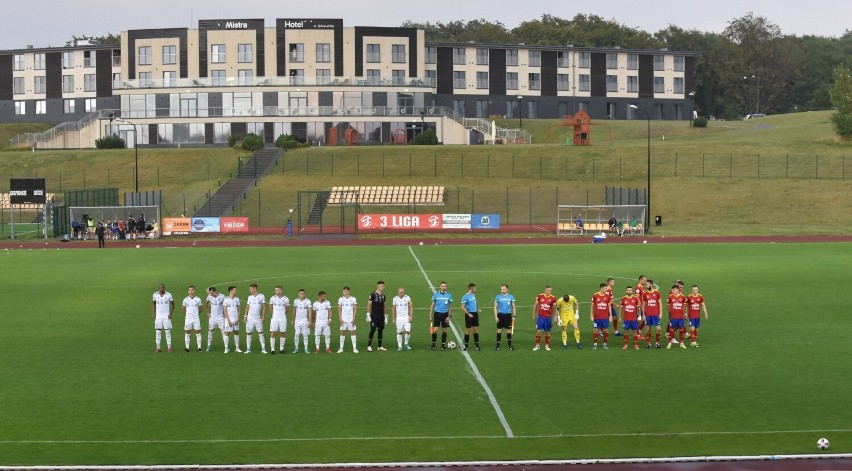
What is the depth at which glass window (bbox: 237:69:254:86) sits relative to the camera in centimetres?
12494

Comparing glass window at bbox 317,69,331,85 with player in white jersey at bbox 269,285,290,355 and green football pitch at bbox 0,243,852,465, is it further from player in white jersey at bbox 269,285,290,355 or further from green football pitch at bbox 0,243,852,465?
player in white jersey at bbox 269,285,290,355

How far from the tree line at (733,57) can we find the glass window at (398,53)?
55681mm

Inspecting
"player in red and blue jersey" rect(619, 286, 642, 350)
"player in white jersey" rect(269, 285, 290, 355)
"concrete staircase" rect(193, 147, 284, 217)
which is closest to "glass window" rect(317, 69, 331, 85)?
"concrete staircase" rect(193, 147, 284, 217)

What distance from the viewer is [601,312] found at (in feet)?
106

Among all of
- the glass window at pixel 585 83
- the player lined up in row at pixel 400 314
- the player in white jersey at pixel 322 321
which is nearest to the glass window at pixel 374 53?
the glass window at pixel 585 83

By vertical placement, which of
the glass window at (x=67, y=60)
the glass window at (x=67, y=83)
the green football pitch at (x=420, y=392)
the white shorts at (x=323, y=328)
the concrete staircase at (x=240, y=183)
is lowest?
the green football pitch at (x=420, y=392)

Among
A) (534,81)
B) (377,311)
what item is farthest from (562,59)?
(377,311)

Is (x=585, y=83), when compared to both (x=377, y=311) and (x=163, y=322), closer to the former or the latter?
(x=377, y=311)

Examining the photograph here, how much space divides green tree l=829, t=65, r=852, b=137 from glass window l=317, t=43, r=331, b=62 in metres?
56.0

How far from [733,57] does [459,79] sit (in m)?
61.4

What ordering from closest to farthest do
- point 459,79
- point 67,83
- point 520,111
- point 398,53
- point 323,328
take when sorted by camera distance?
1. point 323,328
2. point 398,53
3. point 67,83
4. point 459,79
5. point 520,111

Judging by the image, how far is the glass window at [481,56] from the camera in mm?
141000

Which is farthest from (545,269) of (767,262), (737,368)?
(737,368)

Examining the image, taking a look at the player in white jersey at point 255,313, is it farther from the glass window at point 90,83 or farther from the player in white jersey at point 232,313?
the glass window at point 90,83
